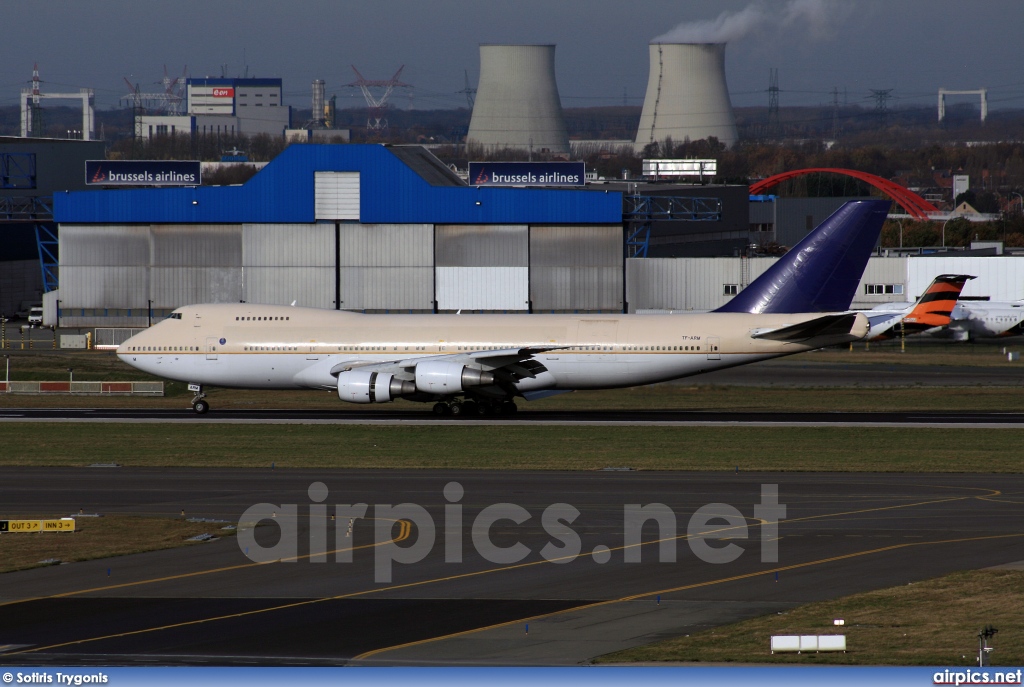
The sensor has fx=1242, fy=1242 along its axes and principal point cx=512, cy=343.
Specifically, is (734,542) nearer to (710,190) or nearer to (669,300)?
(669,300)

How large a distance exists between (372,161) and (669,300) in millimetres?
25333

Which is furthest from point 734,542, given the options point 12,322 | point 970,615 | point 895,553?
point 12,322

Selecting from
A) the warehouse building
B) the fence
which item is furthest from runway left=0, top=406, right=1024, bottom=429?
the warehouse building

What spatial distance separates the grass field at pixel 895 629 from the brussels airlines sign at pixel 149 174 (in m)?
86.2

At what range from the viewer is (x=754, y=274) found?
93.8 m

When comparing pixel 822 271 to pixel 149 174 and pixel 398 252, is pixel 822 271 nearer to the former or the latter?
pixel 398 252

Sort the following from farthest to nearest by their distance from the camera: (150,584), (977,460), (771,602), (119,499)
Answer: (977,460) → (119,499) → (150,584) → (771,602)

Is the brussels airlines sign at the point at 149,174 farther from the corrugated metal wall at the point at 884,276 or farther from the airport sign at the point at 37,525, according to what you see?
the airport sign at the point at 37,525

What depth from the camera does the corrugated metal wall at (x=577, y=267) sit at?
313 feet

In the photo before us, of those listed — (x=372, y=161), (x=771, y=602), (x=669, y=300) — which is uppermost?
(x=372, y=161)

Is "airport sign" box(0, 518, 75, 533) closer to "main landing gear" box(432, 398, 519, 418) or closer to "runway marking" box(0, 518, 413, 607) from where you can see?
"runway marking" box(0, 518, 413, 607)

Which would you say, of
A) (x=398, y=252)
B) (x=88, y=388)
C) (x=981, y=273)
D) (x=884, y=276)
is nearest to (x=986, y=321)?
(x=981, y=273)

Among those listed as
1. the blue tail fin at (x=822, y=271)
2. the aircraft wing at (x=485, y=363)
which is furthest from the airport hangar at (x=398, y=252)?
the aircraft wing at (x=485, y=363)

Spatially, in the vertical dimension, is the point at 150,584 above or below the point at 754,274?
below
